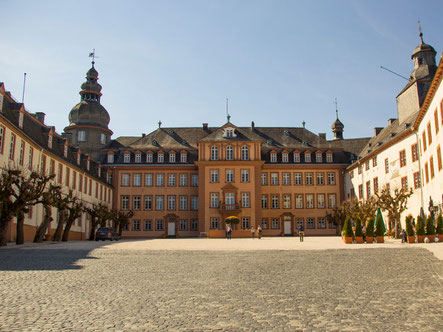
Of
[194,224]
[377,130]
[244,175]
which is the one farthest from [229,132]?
[377,130]

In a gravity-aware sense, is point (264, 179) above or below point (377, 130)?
below

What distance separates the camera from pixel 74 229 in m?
47.3

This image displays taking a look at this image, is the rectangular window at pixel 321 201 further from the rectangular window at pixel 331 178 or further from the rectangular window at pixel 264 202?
the rectangular window at pixel 264 202

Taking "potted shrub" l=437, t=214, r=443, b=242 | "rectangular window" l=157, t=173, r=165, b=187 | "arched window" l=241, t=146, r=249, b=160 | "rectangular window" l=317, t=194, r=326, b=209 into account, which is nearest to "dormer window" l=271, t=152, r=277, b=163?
"arched window" l=241, t=146, r=249, b=160

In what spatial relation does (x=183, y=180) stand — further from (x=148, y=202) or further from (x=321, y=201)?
(x=321, y=201)

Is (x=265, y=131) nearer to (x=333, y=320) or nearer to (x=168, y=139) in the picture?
(x=168, y=139)

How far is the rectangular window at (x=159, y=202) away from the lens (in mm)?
63719

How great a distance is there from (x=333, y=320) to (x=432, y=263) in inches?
407

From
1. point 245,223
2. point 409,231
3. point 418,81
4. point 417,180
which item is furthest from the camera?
Answer: point 245,223

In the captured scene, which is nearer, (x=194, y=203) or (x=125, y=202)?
(x=194, y=203)

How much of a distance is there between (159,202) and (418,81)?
120 feet

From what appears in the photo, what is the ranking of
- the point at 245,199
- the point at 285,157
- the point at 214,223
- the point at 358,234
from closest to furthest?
1. the point at 358,234
2. the point at 214,223
3. the point at 245,199
4. the point at 285,157

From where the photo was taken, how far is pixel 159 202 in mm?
63938

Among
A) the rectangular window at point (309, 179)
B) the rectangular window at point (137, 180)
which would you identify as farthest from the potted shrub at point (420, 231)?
the rectangular window at point (137, 180)
